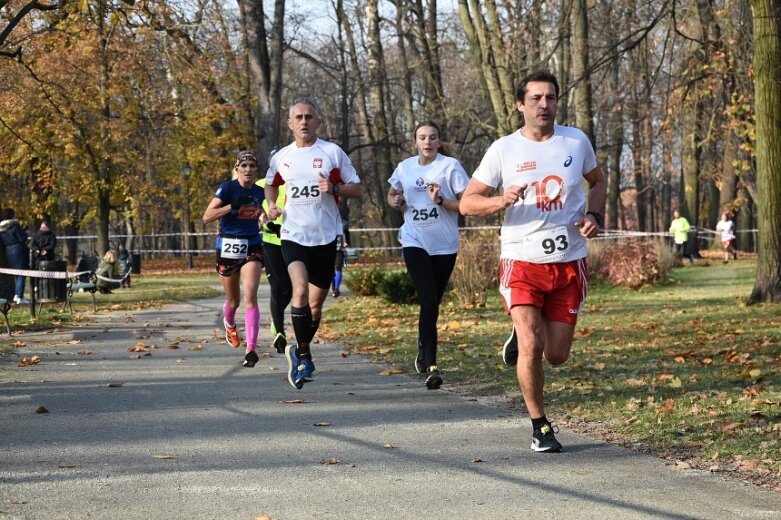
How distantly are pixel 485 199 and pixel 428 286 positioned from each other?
2811 millimetres

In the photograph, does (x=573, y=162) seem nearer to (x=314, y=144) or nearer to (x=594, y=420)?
(x=594, y=420)

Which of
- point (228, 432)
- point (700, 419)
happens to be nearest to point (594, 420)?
point (700, 419)

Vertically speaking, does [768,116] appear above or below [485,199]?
above

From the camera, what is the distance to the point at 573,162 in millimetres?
6906

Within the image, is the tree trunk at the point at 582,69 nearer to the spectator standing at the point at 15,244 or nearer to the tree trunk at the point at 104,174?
the spectator standing at the point at 15,244

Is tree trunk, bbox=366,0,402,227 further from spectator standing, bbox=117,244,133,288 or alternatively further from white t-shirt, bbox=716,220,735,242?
white t-shirt, bbox=716,220,735,242

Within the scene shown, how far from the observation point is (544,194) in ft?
22.6

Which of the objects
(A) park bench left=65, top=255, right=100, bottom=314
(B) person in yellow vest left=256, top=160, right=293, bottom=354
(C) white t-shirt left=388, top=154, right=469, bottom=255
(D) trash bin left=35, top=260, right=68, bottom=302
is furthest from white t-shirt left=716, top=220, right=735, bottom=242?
(C) white t-shirt left=388, top=154, right=469, bottom=255

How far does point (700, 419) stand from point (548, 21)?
20000 millimetres

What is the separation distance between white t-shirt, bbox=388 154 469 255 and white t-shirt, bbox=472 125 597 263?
276 cm

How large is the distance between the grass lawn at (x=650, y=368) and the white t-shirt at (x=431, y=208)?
4.04 ft

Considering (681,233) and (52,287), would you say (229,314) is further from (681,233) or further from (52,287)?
(681,233)

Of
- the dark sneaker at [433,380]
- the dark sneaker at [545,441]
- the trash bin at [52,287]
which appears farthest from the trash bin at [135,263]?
the dark sneaker at [545,441]

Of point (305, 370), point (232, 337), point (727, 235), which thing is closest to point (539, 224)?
point (305, 370)
